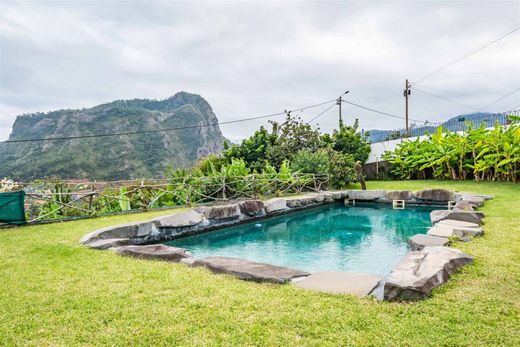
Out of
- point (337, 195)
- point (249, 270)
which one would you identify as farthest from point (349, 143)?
point (249, 270)

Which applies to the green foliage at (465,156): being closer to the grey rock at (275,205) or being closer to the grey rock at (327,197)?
the grey rock at (327,197)

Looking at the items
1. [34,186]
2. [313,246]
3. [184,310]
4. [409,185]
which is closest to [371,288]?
[184,310]

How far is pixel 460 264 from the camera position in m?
3.62

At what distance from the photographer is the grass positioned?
2.32 m

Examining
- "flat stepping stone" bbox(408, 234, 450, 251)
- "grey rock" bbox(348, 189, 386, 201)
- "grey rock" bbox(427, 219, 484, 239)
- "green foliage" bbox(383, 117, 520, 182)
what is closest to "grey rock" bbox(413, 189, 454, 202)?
"grey rock" bbox(348, 189, 386, 201)

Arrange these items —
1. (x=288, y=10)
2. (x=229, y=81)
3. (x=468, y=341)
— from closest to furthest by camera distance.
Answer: (x=468, y=341) → (x=288, y=10) → (x=229, y=81)

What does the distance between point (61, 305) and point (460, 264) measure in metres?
4.16

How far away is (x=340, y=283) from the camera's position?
3471 millimetres

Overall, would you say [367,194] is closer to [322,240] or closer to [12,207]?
[322,240]

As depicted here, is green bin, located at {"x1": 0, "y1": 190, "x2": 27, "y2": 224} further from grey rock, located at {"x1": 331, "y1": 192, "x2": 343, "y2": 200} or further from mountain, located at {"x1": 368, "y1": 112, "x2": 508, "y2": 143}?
mountain, located at {"x1": 368, "y1": 112, "x2": 508, "y2": 143}

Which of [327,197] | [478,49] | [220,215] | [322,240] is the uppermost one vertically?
[478,49]

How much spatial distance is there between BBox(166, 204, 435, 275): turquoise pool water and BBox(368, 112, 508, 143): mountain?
28.1 feet

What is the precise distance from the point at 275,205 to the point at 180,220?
172 inches

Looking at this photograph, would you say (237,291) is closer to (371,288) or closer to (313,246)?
(371,288)
